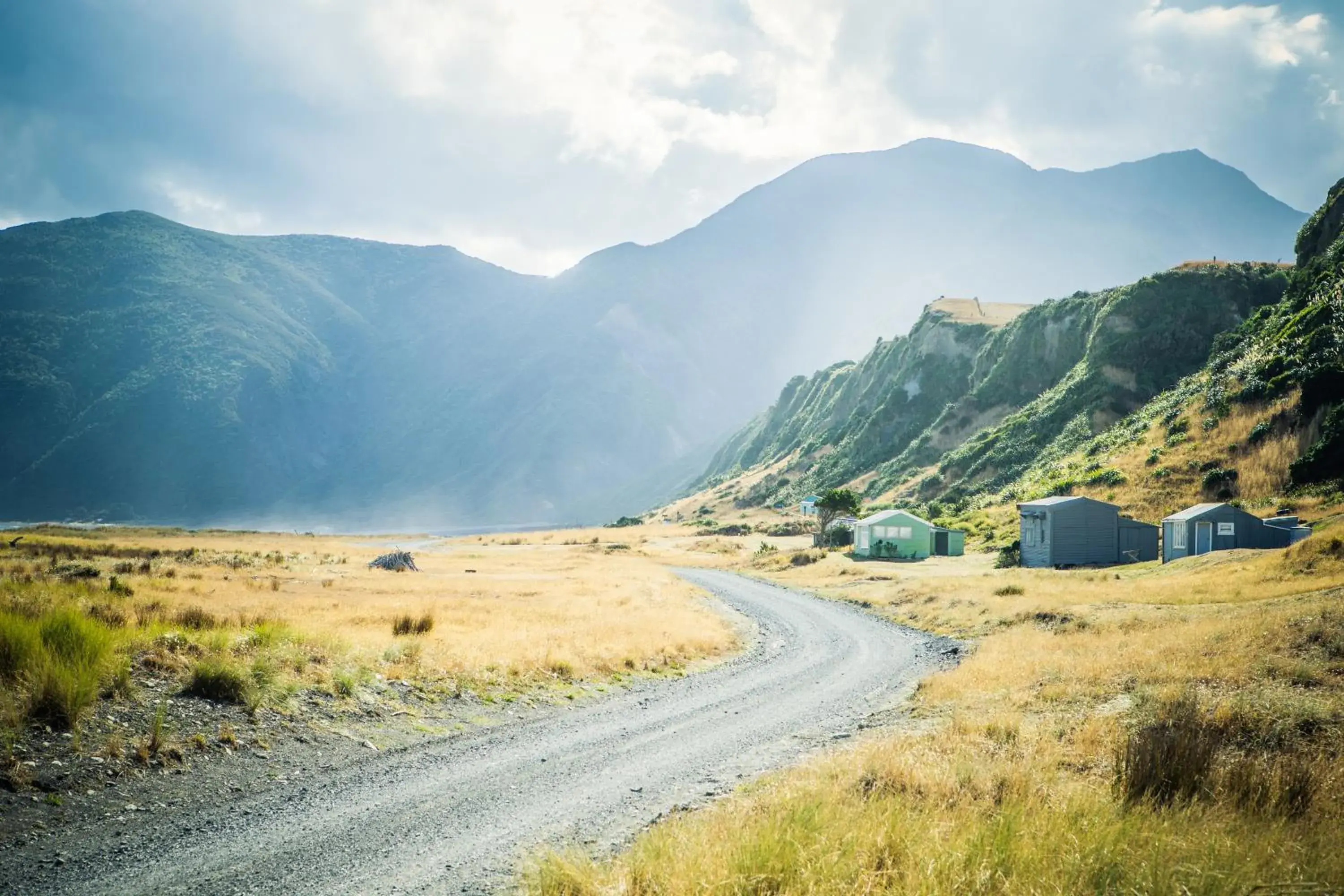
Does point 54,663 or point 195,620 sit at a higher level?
point 54,663

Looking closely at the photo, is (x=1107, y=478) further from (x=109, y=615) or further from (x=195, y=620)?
(x=109, y=615)

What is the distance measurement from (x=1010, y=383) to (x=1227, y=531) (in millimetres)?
70670

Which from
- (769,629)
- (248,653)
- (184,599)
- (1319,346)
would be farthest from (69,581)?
(1319,346)

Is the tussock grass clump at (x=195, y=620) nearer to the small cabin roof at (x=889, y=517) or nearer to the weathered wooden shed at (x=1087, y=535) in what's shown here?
the weathered wooden shed at (x=1087, y=535)

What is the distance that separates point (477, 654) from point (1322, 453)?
177 ft

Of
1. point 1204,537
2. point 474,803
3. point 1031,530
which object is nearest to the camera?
point 474,803

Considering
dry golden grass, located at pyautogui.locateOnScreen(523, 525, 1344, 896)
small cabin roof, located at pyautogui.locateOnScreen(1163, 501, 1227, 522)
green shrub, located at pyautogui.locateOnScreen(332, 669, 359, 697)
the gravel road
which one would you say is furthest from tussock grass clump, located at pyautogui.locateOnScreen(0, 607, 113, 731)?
small cabin roof, located at pyautogui.locateOnScreen(1163, 501, 1227, 522)

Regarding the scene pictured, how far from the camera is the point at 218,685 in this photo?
417 inches

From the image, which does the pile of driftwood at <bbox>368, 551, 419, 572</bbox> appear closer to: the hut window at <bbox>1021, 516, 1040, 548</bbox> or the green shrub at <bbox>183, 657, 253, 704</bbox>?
the green shrub at <bbox>183, 657, 253, 704</bbox>

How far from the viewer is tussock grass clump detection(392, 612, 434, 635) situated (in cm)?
1891

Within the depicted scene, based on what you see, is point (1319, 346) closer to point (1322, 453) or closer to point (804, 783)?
point (1322, 453)

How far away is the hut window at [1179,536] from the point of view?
39.6 metres

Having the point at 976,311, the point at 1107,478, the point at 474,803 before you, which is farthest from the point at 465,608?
the point at 976,311

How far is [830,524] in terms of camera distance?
253 ft
